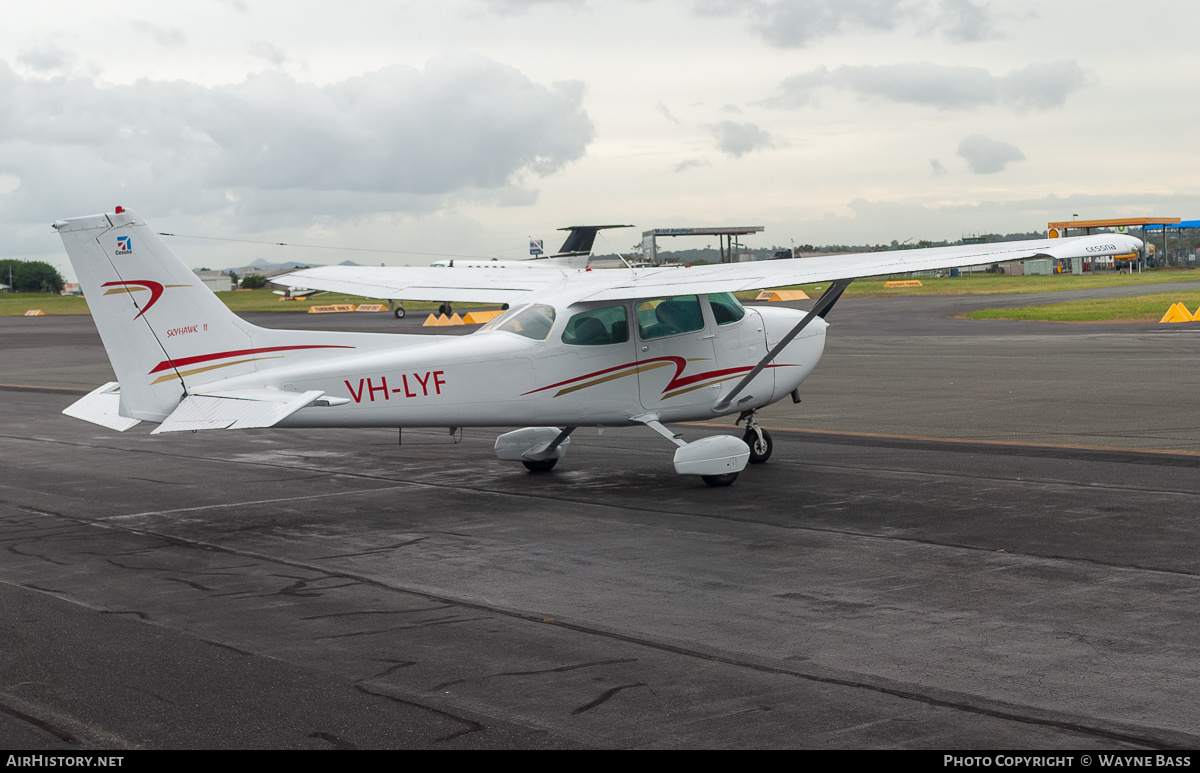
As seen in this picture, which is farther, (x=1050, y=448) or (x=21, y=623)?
(x=1050, y=448)

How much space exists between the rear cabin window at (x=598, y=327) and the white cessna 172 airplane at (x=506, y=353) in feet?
0.05

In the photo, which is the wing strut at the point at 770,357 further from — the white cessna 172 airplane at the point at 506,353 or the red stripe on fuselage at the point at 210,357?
the red stripe on fuselage at the point at 210,357

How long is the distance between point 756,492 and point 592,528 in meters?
2.37

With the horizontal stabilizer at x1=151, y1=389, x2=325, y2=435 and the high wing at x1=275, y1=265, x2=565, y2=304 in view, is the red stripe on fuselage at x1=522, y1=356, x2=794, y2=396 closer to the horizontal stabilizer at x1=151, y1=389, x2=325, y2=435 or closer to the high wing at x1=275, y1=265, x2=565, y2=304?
the high wing at x1=275, y1=265, x2=565, y2=304

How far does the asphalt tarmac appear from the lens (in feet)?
18.1

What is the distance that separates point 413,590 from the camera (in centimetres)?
825

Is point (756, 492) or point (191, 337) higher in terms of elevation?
point (191, 337)

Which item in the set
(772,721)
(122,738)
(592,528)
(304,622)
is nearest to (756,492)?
(592,528)

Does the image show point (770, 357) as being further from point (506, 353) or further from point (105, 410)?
point (105, 410)

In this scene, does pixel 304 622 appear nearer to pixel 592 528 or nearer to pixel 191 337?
pixel 592 528

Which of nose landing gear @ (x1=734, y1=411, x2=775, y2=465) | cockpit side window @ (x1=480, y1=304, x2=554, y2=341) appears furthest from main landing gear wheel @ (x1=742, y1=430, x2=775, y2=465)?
cockpit side window @ (x1=480, y1=304, x2=554, y2=341)

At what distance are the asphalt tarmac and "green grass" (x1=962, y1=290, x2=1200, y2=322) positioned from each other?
2502 centimetres

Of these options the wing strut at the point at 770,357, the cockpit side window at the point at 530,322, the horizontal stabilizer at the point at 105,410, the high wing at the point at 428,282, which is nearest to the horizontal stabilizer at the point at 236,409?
the horizontal stabilizer at the point at 105,410

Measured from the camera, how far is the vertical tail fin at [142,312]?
10633mm
